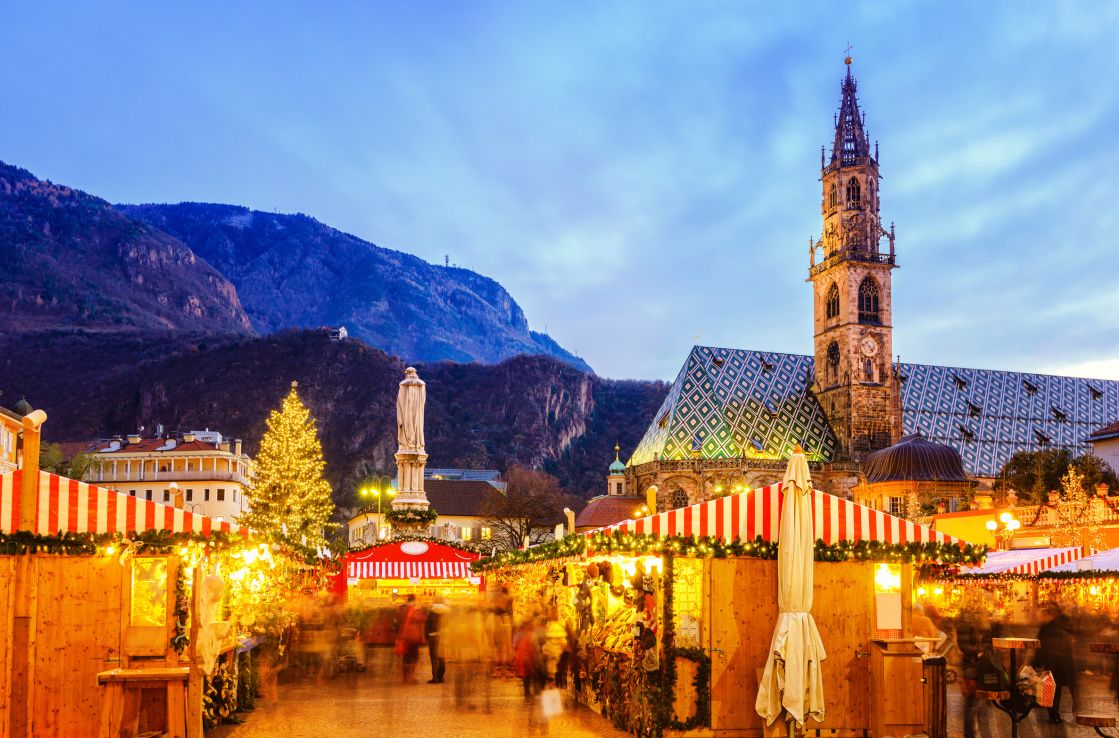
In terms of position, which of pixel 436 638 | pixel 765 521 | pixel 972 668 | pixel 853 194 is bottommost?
pixel 436 638

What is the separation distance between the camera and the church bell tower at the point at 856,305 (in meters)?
66.8

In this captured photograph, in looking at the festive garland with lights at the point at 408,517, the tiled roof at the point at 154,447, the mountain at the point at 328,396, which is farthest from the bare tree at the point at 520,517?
the festive garland with lights at the point at 408,517

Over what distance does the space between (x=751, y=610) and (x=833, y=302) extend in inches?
2351

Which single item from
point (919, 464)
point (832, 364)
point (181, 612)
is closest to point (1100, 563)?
point (181, 612)

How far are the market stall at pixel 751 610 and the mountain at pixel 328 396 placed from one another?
9103cm

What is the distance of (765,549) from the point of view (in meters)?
11.7

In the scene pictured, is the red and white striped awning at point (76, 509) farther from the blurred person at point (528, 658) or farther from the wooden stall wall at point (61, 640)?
the blurred person at point (528, 658)

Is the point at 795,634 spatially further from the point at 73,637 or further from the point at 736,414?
the point at 736,414

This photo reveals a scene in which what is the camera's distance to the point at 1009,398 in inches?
2800

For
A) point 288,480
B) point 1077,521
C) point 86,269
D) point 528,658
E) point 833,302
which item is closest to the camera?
point 528,658

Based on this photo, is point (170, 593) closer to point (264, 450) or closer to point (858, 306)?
point (264, 450)

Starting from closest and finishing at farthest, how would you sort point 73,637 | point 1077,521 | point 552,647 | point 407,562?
point 73,637 → point 552,647 → point 407,562 → point 1077,521

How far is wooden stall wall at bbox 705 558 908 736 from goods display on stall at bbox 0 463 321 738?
5251mm

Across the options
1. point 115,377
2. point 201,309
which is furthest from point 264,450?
point 201,309
